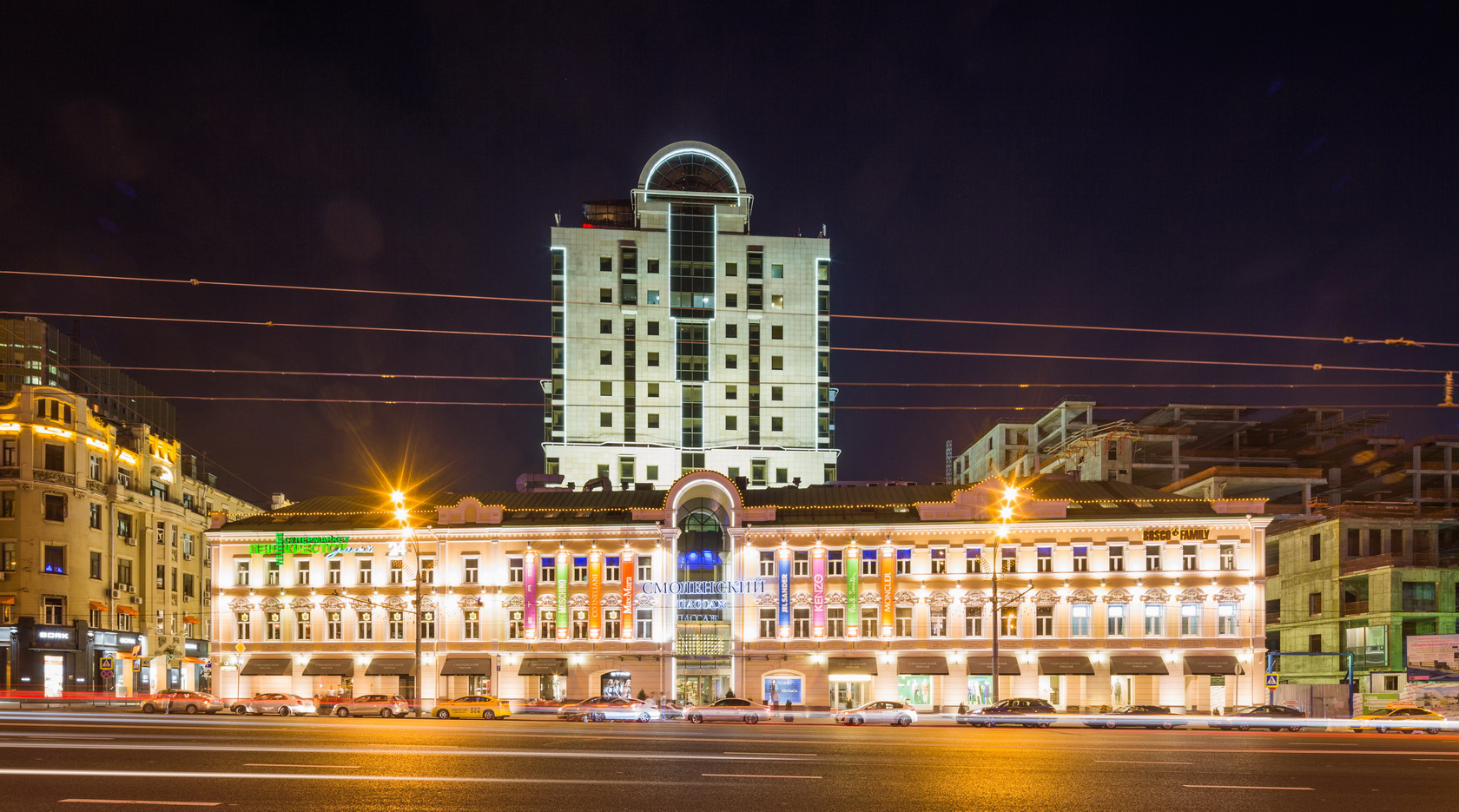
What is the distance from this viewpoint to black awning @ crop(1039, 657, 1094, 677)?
55375 millimetres

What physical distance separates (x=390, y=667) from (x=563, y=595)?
9.83 m

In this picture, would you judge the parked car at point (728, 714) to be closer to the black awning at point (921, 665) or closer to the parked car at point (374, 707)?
the black awning at point (921, 665)

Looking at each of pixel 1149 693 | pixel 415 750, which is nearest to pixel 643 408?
pixel 1149 693

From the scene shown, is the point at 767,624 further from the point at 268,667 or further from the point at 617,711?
the point at 268,667

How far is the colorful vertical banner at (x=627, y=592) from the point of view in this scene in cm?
5838

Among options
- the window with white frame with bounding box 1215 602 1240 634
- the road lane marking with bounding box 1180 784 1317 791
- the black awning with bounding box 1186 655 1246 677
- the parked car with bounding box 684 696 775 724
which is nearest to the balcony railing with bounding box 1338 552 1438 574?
the window with white frame with bounding box 1215 602 1240 634

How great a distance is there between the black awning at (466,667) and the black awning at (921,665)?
21.4 meters

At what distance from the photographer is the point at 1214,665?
54.8 meters

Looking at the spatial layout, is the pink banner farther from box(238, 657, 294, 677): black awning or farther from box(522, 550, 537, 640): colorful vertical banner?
box(238, 657, 294, 677): black awning

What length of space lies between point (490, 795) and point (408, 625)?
44.2 meters

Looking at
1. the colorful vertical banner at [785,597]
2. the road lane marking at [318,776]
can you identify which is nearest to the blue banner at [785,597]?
the colorful vertical banner at [785,597]

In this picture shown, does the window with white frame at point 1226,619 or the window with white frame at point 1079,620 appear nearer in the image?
the window with white frame at point 1226,619

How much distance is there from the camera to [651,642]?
191ft

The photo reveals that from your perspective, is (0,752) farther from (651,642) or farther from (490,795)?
(651,642)
